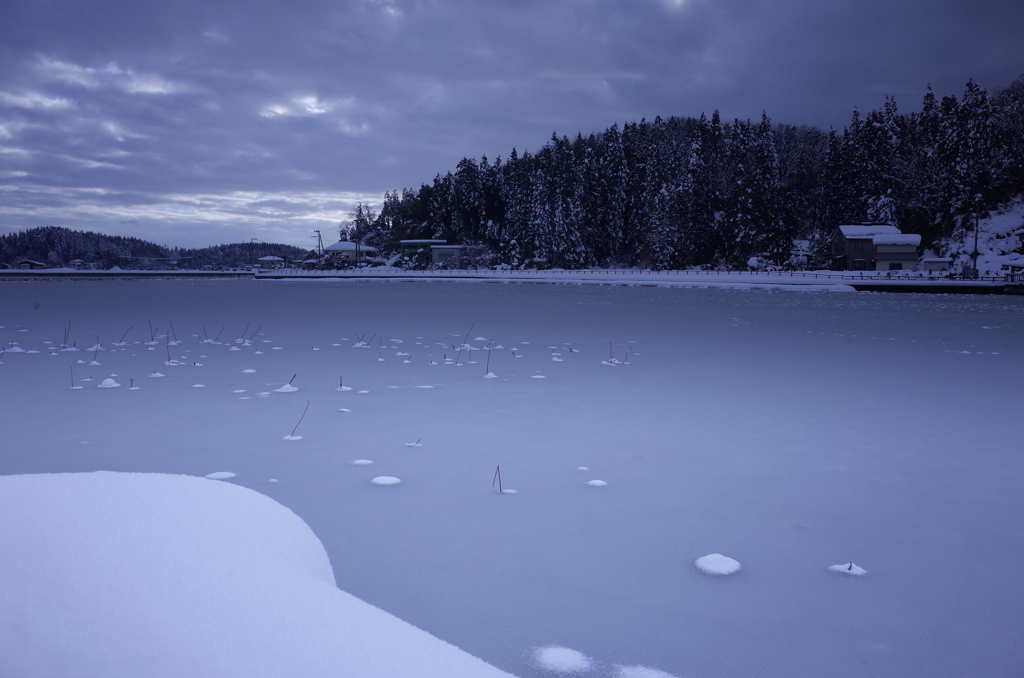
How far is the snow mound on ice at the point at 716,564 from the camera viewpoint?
392 centimetres

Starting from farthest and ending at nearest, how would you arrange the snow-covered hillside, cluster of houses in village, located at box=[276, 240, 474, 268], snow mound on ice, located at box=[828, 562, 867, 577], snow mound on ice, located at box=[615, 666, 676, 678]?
cluster of houses in village, located at box=[276, 240, 474, 268] < the snow-covered hillside < snow mound on ice, located at box=[828, 562, 867, 577] < snow mound on ice, located at box=[615, 666, 676, 678]

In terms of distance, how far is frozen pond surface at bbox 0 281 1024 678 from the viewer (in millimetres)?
3338

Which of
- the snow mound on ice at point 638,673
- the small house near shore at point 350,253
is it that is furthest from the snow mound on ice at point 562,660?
the small house near shore at point 350,253

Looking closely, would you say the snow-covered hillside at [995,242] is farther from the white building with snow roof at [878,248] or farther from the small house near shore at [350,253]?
the small house near shore at [350,253]

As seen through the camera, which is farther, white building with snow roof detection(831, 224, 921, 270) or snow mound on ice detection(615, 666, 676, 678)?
white building with snow roof detection(831, 224, 921, 270)

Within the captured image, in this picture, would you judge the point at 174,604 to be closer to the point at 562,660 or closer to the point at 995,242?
the point at 562,660

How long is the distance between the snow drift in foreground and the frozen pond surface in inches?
19.5

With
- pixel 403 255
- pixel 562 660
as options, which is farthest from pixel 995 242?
pixel 562 660

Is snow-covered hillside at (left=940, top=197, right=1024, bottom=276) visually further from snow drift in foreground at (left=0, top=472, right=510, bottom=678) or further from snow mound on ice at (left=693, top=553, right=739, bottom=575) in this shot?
snow drift in foreground at (left=0, top=472, right=510, bottom=678)

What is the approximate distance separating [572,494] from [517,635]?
2.07 m

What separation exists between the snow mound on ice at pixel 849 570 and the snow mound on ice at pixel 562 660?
180 cm

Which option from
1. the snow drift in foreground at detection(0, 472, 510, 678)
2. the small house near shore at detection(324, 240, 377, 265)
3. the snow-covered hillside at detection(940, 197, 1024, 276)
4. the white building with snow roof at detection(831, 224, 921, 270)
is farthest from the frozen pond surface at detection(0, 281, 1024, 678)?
the small house near shore at detection(324, 240, 377, 265)

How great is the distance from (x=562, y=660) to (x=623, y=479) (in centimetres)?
274

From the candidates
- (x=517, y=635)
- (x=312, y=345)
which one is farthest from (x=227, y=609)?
(x=312, y=345)
